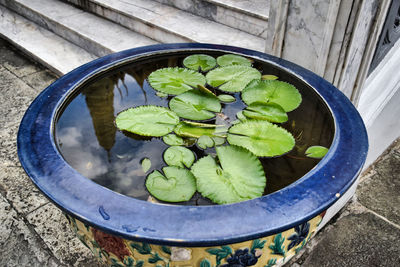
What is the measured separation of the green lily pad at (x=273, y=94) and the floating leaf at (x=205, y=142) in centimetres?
20

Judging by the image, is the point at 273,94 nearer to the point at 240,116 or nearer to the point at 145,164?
the point at 240,116

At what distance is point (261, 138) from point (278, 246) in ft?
0.87

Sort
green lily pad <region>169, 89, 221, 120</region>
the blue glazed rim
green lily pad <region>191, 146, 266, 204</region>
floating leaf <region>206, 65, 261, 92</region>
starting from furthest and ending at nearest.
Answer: floating leaf <region>206, 65, 261, 92</region>, green lily pad <region>169, 89, 221, 120</region>, green lily pad <region>191, 146, 266, 204</region>, the blue glazed rim

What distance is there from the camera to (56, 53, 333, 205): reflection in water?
74 centimetres

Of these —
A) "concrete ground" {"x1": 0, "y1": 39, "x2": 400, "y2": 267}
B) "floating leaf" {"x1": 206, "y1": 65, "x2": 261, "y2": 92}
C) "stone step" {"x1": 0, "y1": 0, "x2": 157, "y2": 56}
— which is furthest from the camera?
"stone step" {"x1": 0, "y1": 0, "x2": 157, "y2": 56}

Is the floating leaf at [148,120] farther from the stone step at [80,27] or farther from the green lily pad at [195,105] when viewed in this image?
the stone step at [80,27]

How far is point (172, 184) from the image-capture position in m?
0.71

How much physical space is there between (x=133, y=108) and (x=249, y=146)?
13.7 inches

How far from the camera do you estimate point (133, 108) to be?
91cm

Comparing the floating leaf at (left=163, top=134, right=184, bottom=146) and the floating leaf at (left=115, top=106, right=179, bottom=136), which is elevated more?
the floating leaf at (left=115, top=106, right=179, bottom=136)

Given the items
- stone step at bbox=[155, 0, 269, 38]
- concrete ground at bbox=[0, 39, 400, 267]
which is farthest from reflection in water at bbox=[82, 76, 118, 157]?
stone step at bbox=[155, 0, 269, 38]

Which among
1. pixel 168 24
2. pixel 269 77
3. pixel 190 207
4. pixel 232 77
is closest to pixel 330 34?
pixel 269 77

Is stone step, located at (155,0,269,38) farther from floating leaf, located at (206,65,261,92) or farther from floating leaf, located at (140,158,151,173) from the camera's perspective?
floating leaf, located at (140,158,151,173)

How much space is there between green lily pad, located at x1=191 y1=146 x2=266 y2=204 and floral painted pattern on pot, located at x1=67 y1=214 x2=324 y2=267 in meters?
0.10
